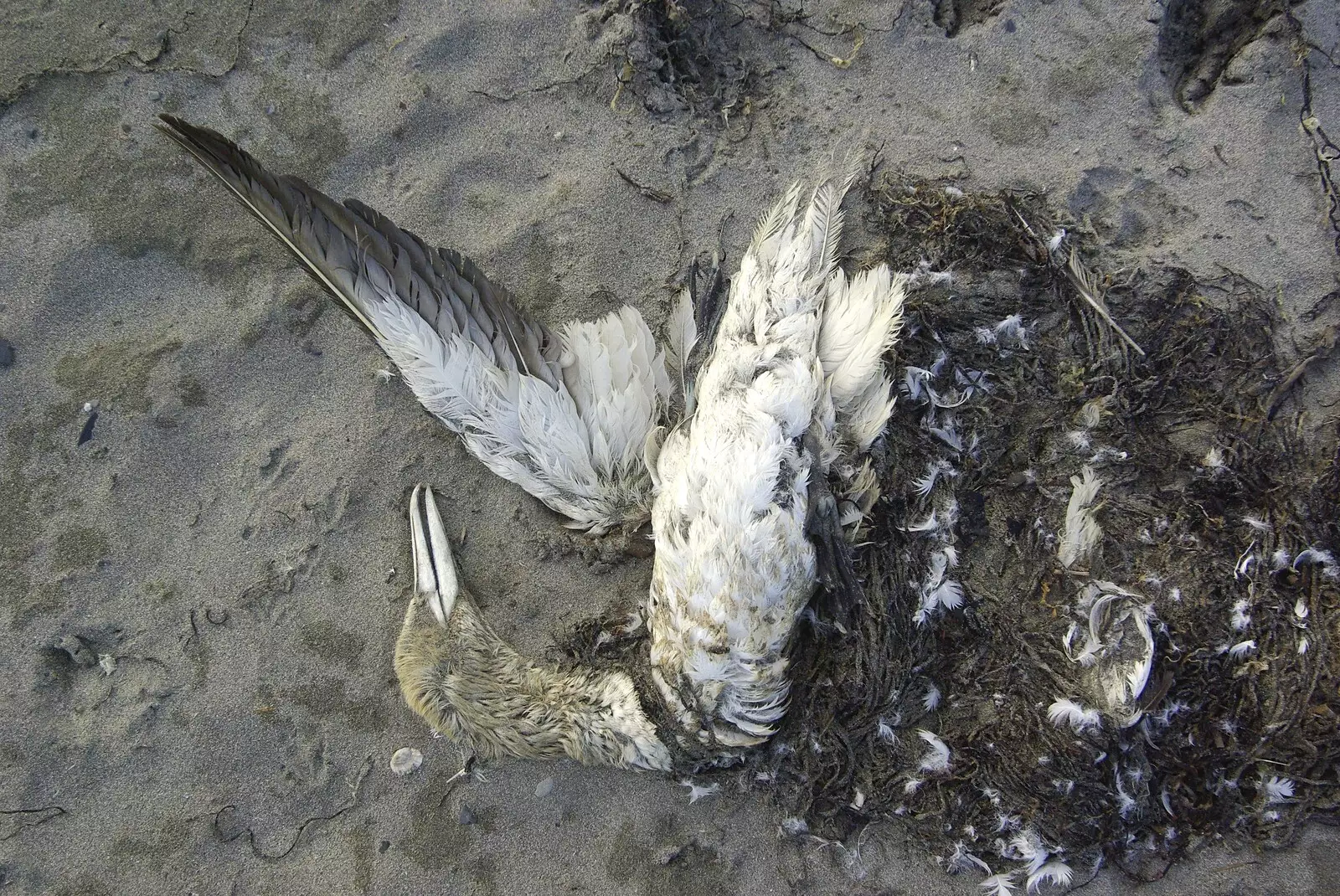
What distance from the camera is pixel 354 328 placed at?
10.2 feet

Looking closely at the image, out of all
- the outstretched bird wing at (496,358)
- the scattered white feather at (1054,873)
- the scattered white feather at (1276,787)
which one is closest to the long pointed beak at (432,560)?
the outstretched bird wing at (496,358)

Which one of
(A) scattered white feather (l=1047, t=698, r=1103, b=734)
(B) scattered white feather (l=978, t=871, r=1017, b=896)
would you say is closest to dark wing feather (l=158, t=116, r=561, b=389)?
(A) scattered white feather (l=1047, t=698, r=1103, b=734)

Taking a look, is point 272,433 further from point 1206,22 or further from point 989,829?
point 1206,22

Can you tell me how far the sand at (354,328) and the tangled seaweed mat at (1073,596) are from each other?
281 millimetres

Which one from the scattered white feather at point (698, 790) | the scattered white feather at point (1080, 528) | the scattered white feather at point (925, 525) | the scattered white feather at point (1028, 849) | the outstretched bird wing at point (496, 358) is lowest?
the scattered white feather at point (1028, 849)

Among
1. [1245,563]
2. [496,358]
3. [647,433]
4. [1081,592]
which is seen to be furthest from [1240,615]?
[496,358]

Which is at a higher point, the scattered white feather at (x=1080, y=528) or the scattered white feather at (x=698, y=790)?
the scattered white feather at (x=1080, y=528)

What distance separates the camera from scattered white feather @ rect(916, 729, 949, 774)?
8.20ft

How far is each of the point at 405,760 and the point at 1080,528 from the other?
8.28 ft

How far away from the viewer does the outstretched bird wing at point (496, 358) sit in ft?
8.40

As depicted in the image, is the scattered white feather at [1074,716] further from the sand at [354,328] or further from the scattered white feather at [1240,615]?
the sand at [354,328]

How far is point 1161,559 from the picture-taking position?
258 cm

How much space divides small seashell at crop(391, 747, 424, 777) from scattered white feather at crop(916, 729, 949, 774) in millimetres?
1796

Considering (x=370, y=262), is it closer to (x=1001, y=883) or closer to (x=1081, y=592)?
(x=1081, y=592)
